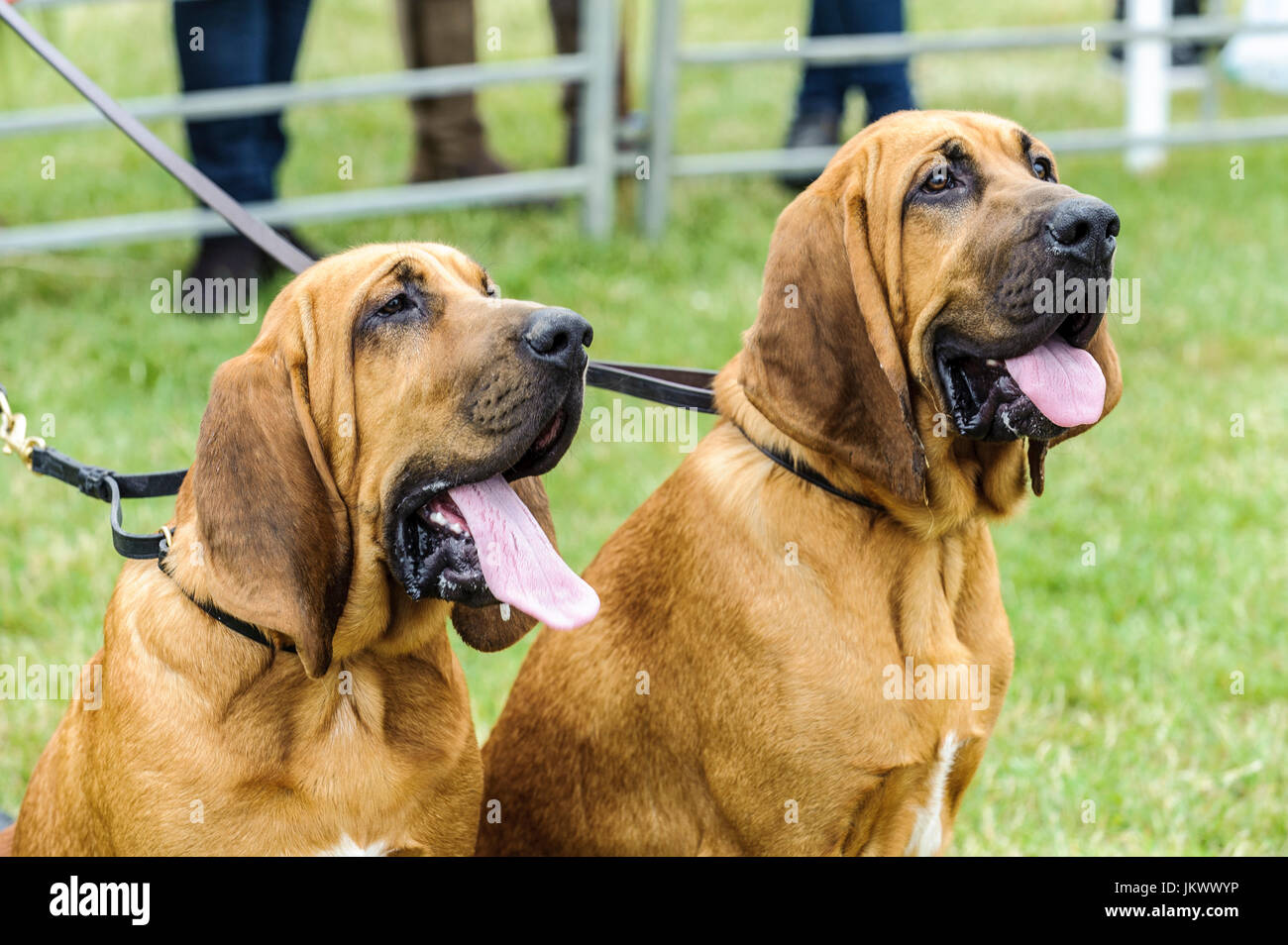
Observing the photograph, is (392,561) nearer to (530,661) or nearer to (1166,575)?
(530,661)

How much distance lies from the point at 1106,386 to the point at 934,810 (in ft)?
3.61

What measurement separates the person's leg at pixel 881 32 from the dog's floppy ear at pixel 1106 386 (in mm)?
6348

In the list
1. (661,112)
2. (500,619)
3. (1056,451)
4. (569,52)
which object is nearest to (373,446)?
(500,619)

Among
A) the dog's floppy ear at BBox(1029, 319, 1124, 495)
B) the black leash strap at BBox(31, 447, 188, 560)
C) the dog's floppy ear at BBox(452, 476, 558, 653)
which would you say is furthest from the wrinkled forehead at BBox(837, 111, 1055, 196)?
the black leash strap at BBox(31, 447, 188, 560)

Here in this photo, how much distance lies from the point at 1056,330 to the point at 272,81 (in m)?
7.13

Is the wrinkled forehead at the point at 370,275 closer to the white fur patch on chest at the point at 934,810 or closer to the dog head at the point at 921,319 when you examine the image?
the dog head at the point at 921,319

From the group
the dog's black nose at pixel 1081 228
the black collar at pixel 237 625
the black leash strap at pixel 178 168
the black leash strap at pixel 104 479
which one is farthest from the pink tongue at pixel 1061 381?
the black leash strap at pixel 104 479

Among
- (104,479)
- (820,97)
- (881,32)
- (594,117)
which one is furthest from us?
(820,97)

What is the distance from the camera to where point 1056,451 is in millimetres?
7578

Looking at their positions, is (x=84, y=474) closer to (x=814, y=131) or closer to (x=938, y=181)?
(x=938, y=181)

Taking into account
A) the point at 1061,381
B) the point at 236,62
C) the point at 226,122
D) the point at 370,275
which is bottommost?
the point at 1061,381

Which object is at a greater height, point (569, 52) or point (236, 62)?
point (569, 52)

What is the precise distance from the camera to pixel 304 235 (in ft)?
32.8

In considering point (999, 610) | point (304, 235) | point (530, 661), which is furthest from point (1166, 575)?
point (304, 235)
